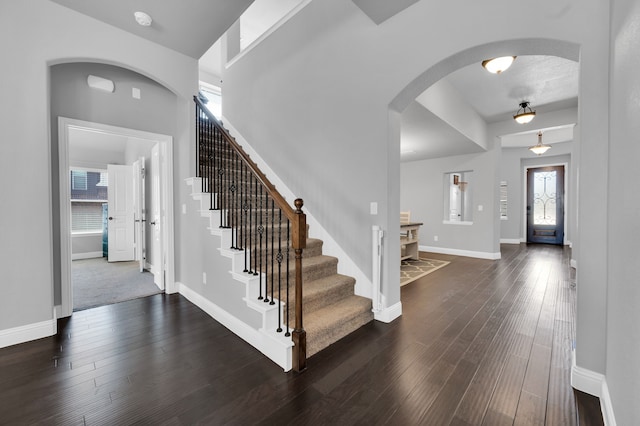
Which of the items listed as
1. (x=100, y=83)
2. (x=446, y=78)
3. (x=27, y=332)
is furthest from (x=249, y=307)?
(x=446, y=78)

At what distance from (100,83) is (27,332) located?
2.80 metres

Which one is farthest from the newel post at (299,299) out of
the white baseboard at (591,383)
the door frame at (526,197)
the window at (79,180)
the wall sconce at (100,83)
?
the door frame at (526,197)

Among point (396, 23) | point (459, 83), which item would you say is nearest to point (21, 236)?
point (396, 23)

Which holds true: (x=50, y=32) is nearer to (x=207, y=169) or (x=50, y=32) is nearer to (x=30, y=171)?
(x=30, y=171)

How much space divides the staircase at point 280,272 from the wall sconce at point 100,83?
981 millimetres

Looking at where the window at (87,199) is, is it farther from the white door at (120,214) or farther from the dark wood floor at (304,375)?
the dark wood floor at (304,375)

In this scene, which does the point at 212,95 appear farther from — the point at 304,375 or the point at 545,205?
the point at 545,205

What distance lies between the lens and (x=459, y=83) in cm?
455

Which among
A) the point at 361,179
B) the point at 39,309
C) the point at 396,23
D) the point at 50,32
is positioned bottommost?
the point at 39,309

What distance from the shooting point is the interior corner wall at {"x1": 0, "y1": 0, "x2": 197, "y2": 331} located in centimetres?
243

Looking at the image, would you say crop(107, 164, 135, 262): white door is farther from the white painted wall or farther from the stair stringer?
the stair stringer

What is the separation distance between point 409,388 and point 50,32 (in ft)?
14.7

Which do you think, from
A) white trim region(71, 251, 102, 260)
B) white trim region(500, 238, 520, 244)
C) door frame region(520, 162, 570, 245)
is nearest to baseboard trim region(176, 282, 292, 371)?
white trim region(71, 251, 102, 260)

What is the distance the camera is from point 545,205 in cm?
902
